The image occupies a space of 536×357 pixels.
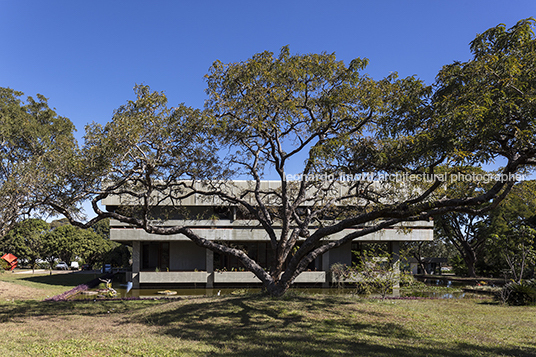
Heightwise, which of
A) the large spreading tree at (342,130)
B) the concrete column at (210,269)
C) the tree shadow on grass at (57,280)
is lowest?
the tree shadow on grass at (57,280)

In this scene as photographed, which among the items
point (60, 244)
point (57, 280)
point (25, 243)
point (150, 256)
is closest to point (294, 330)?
point (150, 256)

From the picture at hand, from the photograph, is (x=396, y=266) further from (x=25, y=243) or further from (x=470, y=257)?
(x=25, y=243)

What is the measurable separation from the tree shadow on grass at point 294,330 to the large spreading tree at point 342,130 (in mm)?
1760

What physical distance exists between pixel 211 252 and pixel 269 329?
52.6ft

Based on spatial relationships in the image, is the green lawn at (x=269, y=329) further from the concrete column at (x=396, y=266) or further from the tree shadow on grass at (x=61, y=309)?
the concrete column at (x=396, y=266)

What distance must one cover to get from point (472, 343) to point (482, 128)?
14.2ft

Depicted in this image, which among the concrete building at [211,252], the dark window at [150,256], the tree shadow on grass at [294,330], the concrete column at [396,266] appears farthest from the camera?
the dark window at [150,256]

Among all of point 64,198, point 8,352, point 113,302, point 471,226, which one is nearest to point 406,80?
point 64,198

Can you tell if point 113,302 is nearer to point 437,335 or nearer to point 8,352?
point 8,352

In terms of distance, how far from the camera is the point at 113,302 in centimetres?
1434

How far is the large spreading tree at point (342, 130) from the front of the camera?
7.68 metres

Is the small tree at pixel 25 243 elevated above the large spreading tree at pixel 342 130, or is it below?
below

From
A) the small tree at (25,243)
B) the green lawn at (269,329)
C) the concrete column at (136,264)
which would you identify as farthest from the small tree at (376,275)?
the small tree at (25,243)

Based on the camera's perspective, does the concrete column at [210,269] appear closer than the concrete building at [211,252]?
No
